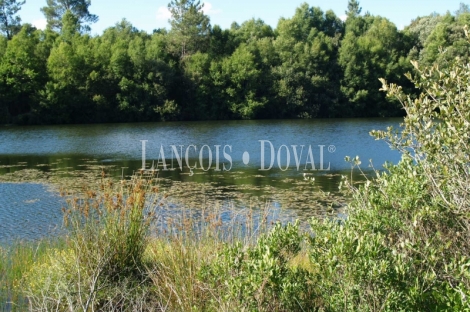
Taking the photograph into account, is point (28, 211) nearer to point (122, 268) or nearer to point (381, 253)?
point (122, 268)

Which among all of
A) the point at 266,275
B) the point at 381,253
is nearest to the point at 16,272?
the point at 266,275

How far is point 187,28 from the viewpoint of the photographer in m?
56.0

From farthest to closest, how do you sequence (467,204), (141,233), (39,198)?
1. (39,198)
2. (141,233)
3. (467,204)

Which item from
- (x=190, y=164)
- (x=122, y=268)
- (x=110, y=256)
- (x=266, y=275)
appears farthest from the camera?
(x=190, y=164)

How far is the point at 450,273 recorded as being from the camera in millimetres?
3289

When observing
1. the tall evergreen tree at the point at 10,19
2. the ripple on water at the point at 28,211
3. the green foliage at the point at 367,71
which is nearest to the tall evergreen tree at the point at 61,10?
the tall evergreen tree at the point at 10,19

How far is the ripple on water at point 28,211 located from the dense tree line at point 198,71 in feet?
108

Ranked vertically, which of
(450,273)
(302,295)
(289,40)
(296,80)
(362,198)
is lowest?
(302,295)

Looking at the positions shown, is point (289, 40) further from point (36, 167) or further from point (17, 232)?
point (17, 232)

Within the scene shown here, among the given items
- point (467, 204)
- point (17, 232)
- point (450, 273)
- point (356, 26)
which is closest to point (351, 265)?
point (450, 273)

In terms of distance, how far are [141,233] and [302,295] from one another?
2.09 meters

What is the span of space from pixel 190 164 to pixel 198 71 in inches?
1337

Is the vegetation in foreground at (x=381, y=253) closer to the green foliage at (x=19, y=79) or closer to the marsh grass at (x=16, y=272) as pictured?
the marsh grass at (x=16, y=272)

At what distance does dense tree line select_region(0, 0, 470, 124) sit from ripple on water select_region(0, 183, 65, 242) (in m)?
32.9
